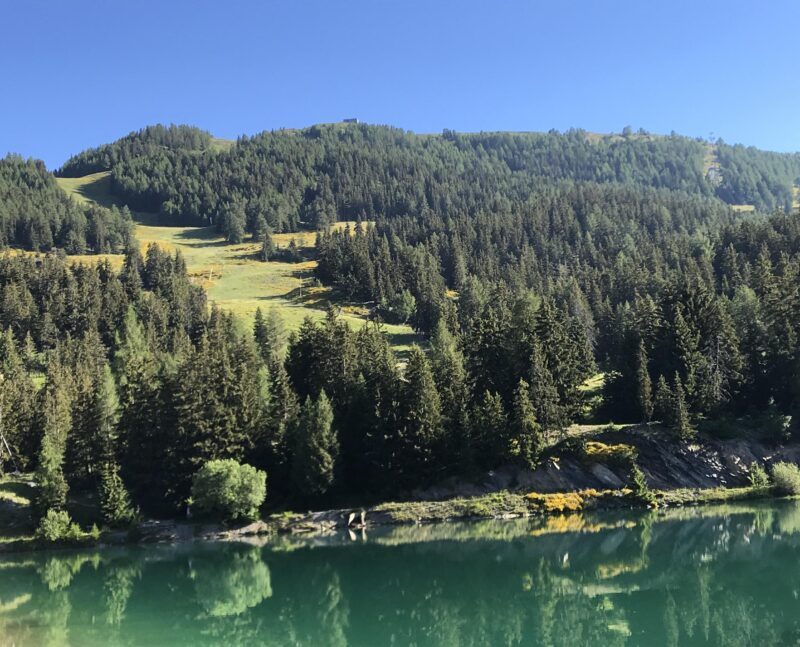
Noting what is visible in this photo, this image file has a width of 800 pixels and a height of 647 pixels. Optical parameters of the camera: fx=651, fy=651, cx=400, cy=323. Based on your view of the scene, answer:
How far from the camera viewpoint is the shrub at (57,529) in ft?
209

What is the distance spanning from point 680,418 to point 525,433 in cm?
1852

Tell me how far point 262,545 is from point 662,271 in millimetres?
131800

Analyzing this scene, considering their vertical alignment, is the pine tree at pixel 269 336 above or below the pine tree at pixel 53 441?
above

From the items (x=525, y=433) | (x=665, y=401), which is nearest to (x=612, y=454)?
(x=665, y=401)

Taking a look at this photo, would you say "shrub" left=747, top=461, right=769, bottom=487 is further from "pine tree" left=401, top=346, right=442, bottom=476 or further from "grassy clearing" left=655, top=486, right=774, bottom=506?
"pine tree" left=401, top=346, right=442, bottom=476

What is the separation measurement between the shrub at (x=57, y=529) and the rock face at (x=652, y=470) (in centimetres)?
3552

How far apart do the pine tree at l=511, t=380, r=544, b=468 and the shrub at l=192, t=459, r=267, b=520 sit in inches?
1131

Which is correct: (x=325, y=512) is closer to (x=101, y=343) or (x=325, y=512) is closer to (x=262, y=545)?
(x=262, y=545)

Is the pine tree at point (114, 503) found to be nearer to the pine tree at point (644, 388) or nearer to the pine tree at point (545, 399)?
the pine tree at point (545, 399)

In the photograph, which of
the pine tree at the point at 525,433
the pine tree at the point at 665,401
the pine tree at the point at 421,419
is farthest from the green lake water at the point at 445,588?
the pine tree at the point at 665,401

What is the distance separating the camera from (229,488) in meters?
67.7

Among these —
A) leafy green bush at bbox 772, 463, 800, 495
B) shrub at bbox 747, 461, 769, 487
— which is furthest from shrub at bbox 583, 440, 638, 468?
leafy green bush at bbox 772, 463, 800, 495

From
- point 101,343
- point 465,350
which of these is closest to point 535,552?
point 465,350

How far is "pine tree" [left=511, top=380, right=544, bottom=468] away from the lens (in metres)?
73.7
